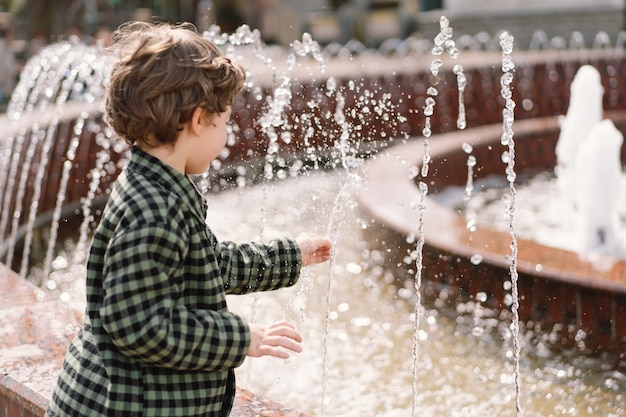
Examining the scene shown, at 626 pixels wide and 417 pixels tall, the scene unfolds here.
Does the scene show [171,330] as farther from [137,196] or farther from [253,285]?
[253,285]

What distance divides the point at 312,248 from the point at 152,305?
23.8 inches

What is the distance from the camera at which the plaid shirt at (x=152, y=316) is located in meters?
1.66

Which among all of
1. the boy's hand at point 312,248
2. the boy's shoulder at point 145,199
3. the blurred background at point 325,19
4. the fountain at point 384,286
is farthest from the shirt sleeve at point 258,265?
the blurred background at point 325,19

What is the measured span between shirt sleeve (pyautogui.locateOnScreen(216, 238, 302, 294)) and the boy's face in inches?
9.2

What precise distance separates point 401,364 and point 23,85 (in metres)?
7.11

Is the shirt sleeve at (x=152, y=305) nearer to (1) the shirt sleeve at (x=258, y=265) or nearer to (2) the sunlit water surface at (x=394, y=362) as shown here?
(1) the shirt sleeve at (x=258, y=265)

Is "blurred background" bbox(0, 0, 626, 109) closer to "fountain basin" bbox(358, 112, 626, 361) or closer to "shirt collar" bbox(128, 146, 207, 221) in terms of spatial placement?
"fountain basin" bbox(358, 112, 626, 361)

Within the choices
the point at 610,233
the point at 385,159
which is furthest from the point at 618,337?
the point at 385,159

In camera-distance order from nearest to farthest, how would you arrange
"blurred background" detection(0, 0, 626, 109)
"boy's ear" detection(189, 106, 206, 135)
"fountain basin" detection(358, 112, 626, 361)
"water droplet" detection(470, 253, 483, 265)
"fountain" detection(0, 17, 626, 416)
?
"boy's ear" detection(189, 106, 206, 135)
"fountain" detection(0, 17, 626, 416)
"fountain basin" detection(358, 112, 626, 361)
"water droplet" detection(470, 253, 483, 265)
"blurred background" detection(0, 0, 626, 109)

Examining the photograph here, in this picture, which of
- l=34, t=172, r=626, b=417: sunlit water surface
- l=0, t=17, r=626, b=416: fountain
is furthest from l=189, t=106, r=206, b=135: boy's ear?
l=34, t=172, r=626, b=417: sunlit water surface

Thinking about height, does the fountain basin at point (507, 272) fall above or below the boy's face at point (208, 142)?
below

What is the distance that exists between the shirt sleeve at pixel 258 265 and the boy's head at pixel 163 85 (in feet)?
1.27

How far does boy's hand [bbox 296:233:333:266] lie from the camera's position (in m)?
2.18

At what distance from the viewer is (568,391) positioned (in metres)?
3.98
